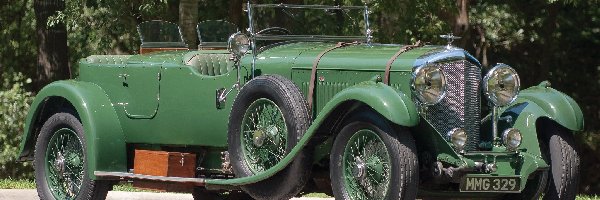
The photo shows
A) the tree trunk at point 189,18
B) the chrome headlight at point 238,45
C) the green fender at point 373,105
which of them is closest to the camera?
the green fender at point 373,105

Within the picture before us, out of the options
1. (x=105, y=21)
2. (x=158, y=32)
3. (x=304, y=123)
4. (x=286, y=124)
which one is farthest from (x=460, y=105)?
(x=105, y=21)

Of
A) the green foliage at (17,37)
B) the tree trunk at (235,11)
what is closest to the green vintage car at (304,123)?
the tree trunk at (235,11)

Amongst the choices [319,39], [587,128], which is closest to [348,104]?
[319,39]

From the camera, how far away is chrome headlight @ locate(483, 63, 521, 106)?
8820mm

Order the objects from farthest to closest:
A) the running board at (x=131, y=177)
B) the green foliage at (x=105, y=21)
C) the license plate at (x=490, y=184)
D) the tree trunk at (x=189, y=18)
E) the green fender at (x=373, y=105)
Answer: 1. the green foliage at (x=105, y=21)
2. the tree trunk at (x=189, y=18)
3. the running board at (x=131, y=177)
4. the license plate at (x=490, y=184)
5. the green fender at (x=373, y=105)

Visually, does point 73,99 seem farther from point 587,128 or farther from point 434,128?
point 587,128

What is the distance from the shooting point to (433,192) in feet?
28.0

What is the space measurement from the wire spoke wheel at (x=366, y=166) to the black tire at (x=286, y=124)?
0.33 m

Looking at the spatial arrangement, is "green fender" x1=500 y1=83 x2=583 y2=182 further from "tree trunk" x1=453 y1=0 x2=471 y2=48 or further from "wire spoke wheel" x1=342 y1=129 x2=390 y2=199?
"tree trunk" x1=453 y1=0 x2=471 y2=48

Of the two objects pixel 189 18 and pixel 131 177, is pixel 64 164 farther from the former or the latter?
pixel 189 18

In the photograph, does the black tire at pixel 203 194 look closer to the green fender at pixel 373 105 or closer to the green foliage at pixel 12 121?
the green fender at pixel 373 105

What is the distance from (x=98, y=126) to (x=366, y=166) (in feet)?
8.69

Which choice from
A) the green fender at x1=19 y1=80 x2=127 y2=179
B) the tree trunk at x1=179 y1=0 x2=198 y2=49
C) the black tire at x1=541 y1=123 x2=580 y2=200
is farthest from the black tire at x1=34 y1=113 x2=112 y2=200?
the tree trunk at x1=179 y1=0 x2=198 y2=49

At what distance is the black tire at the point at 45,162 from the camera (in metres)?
10.4
